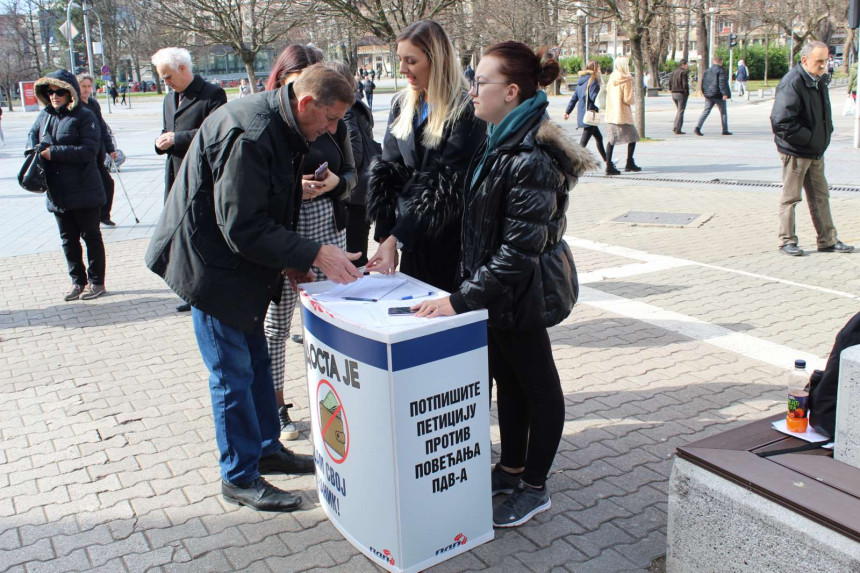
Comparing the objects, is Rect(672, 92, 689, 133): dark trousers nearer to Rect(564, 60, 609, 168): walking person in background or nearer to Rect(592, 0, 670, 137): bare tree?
Rect(592, 0, 670, 137): bare tree

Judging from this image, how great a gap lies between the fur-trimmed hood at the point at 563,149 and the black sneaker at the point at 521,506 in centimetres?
127

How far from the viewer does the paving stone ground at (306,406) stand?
3107 millimetres

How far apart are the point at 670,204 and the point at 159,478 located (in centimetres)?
834

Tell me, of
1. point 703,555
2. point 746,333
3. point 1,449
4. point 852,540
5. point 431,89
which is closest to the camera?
point 852,540

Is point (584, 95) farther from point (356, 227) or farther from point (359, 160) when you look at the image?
point (359, 160)

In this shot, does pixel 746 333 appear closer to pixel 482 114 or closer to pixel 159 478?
pixel 482 114

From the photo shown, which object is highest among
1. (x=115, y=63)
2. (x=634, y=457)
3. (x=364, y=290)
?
(x=115, y=63)

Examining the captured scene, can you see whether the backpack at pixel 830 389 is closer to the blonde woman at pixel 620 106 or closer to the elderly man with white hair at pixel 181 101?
the elderly man with white hair at pixel 181 101

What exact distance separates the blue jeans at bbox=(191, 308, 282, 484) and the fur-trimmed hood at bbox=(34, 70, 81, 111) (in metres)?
4.26

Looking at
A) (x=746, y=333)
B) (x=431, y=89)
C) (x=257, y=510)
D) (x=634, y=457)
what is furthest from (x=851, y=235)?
(x=257, y=510)

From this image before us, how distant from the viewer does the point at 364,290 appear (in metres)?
3.11

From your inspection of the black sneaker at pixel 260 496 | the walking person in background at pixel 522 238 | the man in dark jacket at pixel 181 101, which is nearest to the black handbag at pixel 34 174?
the man in dark jacket at pixel 181 101

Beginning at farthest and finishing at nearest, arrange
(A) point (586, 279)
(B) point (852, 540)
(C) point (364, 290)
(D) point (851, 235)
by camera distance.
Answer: (D) point (851, 235), (A) point (586, 279), (C) point (364, 290), (B) point (852, 540)

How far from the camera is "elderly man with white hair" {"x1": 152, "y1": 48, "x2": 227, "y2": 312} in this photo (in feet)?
17.7
